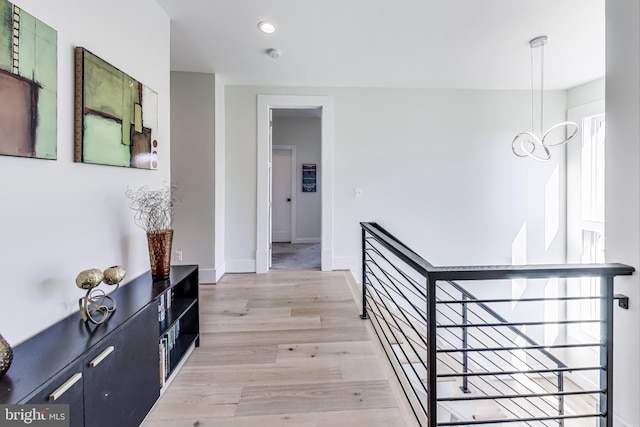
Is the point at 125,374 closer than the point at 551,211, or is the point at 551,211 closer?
the point at 125,374

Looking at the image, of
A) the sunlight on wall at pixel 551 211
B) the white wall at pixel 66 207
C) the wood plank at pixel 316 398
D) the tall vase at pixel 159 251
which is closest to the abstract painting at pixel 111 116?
the white wall at pixel 66 207

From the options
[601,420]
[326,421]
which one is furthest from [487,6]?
[326,421]

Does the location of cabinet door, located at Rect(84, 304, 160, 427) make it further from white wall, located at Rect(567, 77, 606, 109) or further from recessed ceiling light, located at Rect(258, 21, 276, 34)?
white wall, located at Rect(567, 77, 606, 109)

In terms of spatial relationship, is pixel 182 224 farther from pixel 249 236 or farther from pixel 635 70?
pixel 635 70

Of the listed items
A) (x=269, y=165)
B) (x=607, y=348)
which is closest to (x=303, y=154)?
(x=269, y=165)

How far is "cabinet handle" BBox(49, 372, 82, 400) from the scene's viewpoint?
94 cm

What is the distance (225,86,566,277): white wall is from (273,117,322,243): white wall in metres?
2.28

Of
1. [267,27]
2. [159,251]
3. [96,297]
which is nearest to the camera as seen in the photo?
[96,297]

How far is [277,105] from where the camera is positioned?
13.0ft

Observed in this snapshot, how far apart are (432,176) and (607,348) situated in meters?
3.05

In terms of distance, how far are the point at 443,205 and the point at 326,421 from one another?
3359mm

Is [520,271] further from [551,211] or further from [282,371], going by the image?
[551,211]

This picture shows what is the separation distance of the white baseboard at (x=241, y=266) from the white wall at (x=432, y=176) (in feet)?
0.15

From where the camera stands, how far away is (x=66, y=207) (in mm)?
1375
